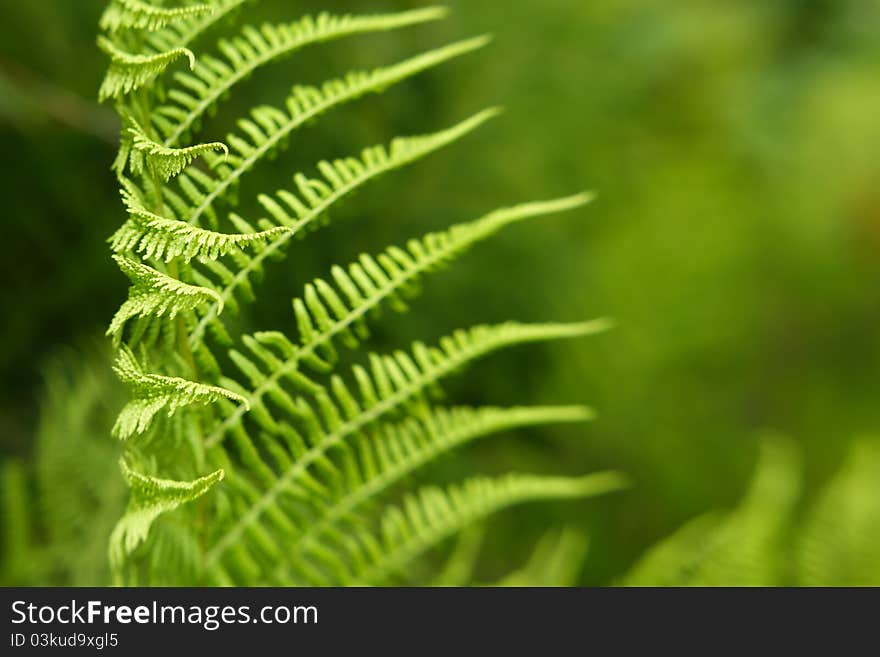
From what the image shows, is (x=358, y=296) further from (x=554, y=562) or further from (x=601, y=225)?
(x=601, y=225)

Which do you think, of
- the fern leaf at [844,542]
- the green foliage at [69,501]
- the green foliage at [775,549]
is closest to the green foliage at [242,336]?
the green foliage at [69,501]

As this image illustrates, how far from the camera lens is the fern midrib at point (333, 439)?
0.69 metres

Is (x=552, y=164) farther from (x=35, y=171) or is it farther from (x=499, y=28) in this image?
(x=35, y=171)

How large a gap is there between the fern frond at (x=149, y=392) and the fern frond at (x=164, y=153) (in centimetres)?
11

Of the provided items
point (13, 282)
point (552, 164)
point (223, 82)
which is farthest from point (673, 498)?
point (223, 82)

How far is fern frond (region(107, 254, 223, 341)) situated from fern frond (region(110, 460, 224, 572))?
9 centimetres

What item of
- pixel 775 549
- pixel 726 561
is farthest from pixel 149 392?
pixel 775 549

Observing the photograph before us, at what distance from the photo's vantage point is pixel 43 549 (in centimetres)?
100

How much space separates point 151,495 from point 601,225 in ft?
5.53

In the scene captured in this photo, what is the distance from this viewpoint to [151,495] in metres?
0.54

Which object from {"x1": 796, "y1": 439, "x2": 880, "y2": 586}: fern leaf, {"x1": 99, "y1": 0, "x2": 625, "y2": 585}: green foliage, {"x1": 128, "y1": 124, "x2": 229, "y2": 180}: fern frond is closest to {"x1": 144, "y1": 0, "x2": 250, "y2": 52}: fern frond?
{"x1": 99, "y1": 0, "x2": 625, "y2": 585}: green foliage

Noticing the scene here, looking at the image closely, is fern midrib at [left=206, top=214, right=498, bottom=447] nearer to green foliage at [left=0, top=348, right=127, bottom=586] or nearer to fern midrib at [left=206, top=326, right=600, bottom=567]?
fern midrib at [left=206, top=326, right=600, bottom=567]

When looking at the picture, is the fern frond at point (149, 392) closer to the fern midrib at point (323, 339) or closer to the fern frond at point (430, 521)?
the fern midrib at point (323, 339)

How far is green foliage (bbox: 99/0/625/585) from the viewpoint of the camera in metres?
0.50
